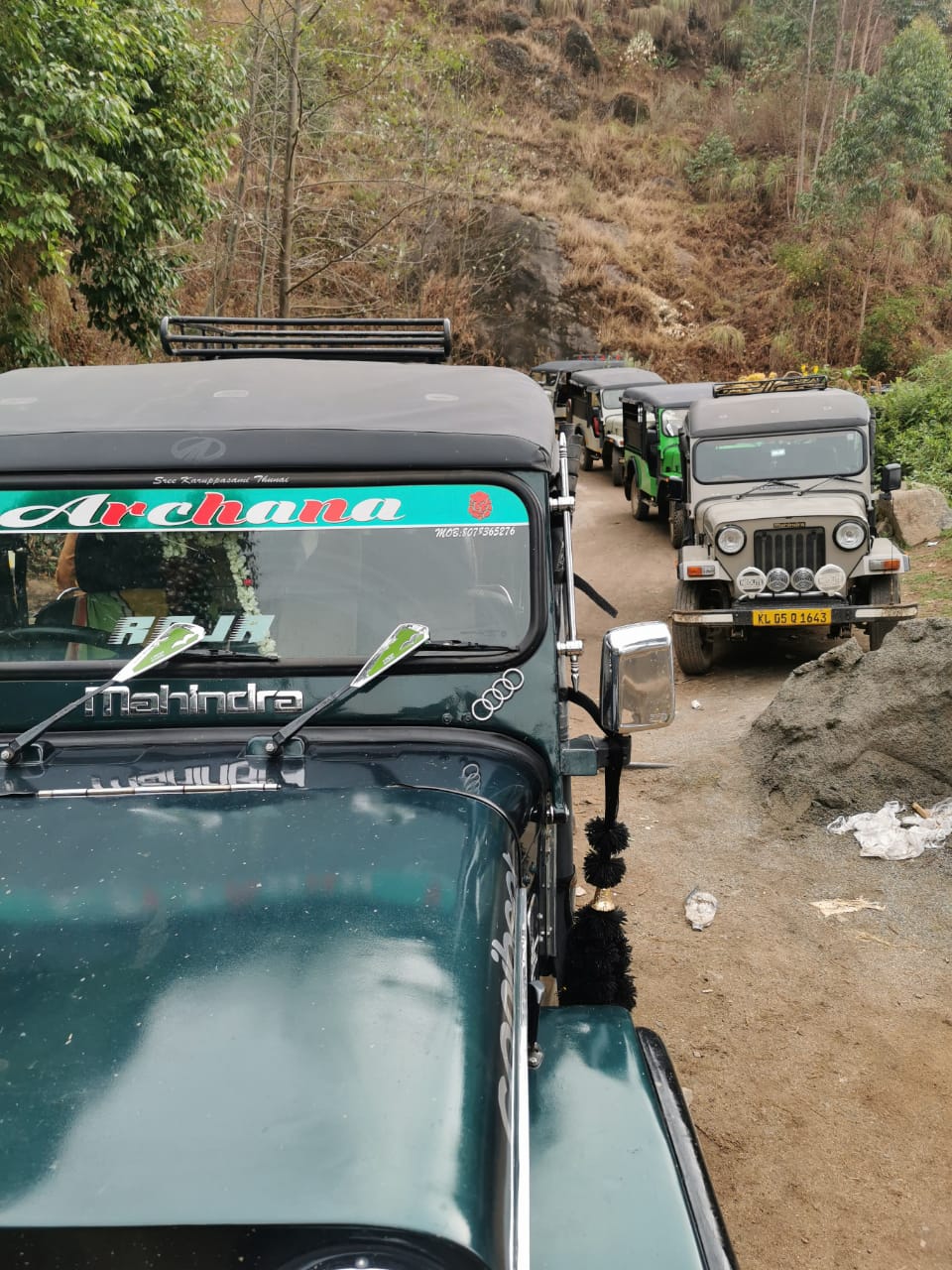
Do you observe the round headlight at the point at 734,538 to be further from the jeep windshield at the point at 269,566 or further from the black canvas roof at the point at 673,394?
the jeep windshield at the point at 269,566

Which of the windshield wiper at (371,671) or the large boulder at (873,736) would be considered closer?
the windshield wiper at (371,671)

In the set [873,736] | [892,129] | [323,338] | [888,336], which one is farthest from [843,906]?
[892,129]

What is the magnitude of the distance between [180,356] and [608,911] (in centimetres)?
323

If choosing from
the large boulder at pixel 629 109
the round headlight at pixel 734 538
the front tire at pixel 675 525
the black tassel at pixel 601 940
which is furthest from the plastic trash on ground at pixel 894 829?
the large boulder at pixel 629 109

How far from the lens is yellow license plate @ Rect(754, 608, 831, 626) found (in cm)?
900

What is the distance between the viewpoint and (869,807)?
242 inches

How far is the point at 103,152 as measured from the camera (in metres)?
9.39

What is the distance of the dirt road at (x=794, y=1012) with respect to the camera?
3.33 metres

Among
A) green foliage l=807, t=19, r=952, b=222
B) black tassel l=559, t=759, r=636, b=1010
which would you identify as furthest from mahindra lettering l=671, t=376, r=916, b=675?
green foliage l=807, t=19, r=952, b=222

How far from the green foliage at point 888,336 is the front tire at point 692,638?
76.3 feet

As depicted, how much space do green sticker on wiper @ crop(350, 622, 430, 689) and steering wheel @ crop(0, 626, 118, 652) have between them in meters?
0.67

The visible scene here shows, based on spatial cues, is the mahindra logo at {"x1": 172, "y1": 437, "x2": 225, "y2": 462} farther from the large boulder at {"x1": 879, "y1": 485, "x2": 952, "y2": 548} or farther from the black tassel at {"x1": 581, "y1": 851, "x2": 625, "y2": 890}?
the large boulder at {"x1": 879, "y1": 485, "x2": 952, "y2": 548}

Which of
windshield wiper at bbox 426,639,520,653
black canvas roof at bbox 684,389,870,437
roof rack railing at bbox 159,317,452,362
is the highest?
roof rack railing at bbox 159,317,452,362

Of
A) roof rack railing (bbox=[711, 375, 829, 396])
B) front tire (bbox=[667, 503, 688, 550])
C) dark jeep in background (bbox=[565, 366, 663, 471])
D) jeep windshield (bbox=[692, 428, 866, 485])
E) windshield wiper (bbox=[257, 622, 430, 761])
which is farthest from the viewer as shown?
dark jeep in background (bbox=[565, 366, 663, 471])
